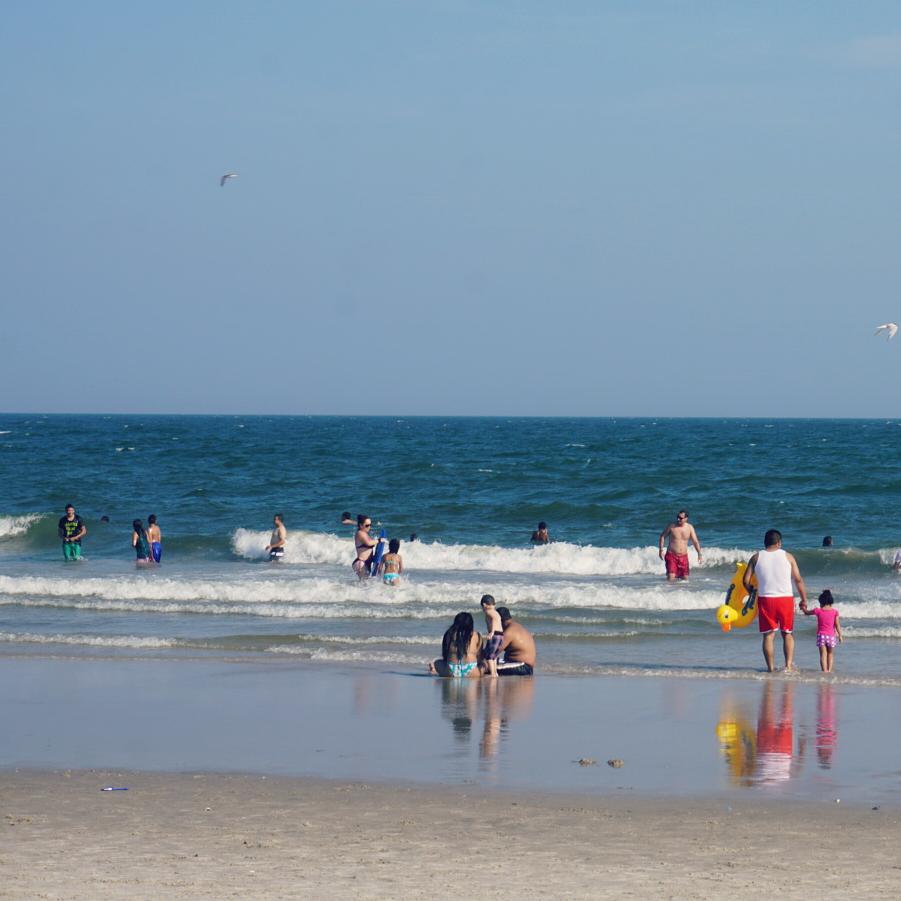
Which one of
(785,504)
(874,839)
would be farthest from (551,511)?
(874,839)

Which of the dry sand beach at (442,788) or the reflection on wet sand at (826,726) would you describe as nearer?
the dry sand beach at (442,788)

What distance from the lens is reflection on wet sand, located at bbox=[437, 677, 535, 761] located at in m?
10.4

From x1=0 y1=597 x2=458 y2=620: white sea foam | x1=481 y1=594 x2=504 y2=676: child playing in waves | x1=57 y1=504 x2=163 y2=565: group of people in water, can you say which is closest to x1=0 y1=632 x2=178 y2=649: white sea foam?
x1=0 y1=597 x2=458 y2=620: white sea foam

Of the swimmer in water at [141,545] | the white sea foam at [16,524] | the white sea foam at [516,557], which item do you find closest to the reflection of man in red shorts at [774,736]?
the white sea foam at [516,557]

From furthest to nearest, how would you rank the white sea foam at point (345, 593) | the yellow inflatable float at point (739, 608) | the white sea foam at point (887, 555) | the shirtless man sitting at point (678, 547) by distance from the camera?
the white sea foam at point (887, 555) < the shirtless man sitting at point (678, 547) < the white sea foam at point (345, 593) < the yellow inflatable float at point (739, 608)

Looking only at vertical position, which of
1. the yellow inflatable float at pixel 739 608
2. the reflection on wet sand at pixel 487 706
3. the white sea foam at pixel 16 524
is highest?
the yellow inflatable float at pixel 739 608

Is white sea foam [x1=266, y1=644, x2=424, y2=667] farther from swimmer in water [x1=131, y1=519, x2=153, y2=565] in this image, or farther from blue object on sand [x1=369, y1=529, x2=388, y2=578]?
swimmer in water [x1=131, y1=519, x2=153, y2=565]

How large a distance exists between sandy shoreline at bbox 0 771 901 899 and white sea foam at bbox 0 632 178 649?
7.05 metres

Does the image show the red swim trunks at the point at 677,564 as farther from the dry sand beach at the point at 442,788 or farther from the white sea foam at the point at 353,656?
the dry sand beach at the point at 442,788

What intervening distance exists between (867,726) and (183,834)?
587 centimetres

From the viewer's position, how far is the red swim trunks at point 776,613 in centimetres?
1361

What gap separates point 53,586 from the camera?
72.9ft

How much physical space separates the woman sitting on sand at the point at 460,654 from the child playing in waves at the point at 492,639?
0.12 metres

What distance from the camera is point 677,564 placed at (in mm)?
23516
